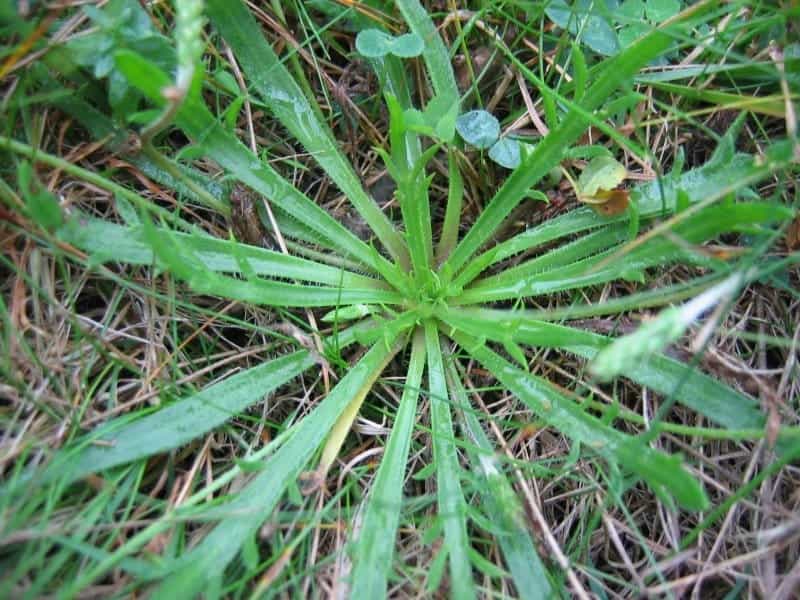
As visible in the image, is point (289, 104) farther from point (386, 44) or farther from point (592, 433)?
point (592, 433)

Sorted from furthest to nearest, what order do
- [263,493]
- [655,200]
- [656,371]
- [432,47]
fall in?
[432,47]
[655,200]
[656,371]
[263,493]

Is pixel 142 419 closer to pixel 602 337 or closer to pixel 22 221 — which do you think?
pixel 22 221

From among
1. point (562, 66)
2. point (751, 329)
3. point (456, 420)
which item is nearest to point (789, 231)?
point (751, 329)

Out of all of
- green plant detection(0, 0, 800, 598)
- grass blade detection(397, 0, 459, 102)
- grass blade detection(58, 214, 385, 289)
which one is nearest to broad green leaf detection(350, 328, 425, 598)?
green plant detection(0, 0, 800, 598)

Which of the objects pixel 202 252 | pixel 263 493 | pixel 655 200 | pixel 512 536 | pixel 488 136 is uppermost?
pixel 488 136

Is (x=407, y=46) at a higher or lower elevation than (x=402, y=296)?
higher

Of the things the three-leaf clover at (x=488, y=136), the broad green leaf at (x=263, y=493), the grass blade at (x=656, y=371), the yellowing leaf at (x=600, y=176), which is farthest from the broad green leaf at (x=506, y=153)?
the broad green leaf at (x=263, y=493)

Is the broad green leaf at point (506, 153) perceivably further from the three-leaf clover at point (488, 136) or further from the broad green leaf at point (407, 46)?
the broad green leaf at point (407, 46)

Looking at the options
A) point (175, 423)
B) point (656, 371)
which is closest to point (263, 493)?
point (175, 423)
